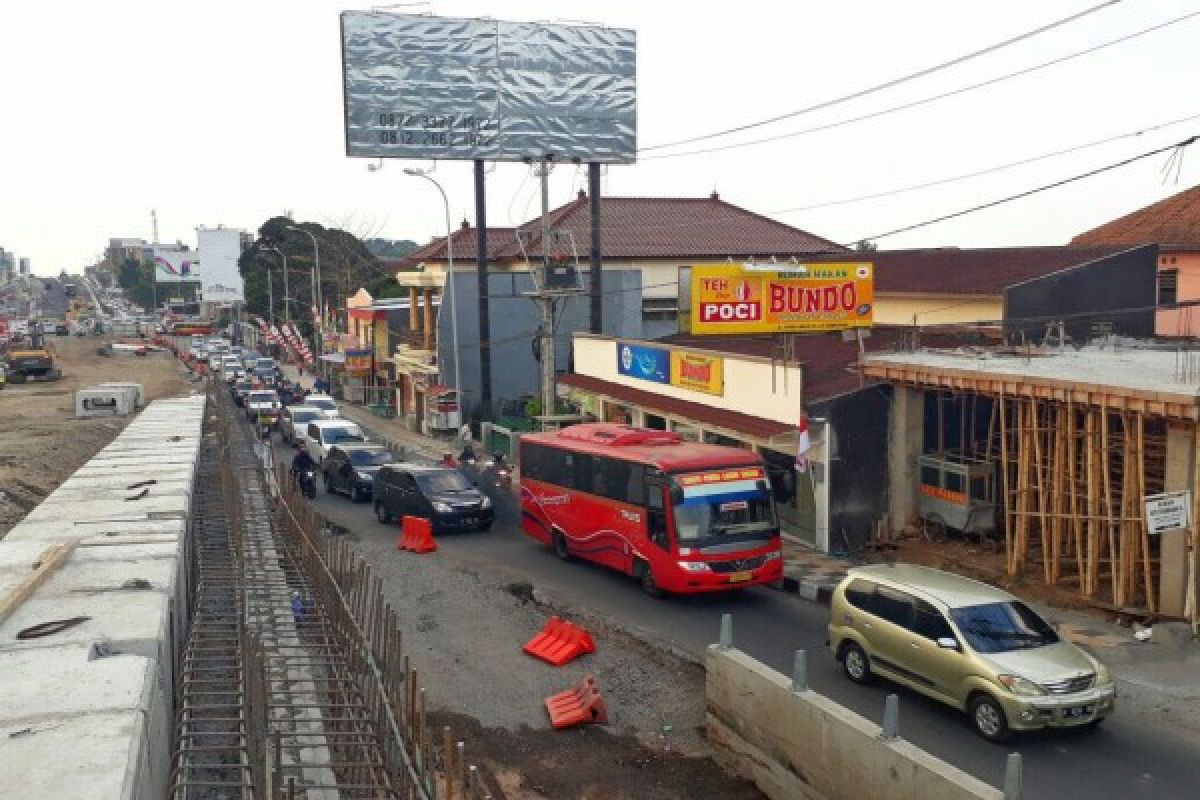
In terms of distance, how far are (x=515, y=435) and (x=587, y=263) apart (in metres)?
10.2

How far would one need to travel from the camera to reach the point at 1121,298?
89.7 feet

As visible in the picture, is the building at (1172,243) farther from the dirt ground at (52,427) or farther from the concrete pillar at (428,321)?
the dirt ground at (52,427)

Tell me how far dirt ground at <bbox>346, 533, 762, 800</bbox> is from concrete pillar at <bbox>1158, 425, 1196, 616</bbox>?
23.5 ft

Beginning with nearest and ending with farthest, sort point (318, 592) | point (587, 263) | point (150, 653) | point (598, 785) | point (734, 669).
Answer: point (150, 653)
point (598, 785)
point (734, 669)
point (318, 592)
point (587, 263)

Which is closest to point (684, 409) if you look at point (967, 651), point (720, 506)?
point (720, 506)

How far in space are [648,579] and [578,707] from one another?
5781mm

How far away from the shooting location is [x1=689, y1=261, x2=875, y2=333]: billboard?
24.1 metres

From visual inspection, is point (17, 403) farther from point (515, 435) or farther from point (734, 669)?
point (734, 669)

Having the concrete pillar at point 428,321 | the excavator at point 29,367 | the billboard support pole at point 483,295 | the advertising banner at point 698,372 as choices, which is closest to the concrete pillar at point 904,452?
the advertising banner at point 698,372

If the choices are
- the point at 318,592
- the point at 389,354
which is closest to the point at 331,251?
the point at 389,354

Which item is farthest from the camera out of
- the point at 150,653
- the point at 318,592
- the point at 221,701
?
the point at 318,592

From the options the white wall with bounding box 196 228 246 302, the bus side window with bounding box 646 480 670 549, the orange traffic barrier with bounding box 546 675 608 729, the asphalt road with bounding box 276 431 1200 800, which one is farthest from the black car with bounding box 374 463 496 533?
the white wall with bounding box 196 228 246 302

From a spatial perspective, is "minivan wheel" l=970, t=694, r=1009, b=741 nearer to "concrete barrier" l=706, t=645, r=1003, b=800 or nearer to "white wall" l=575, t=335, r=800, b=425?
"concrete barrier" l=706, t=645, r=1003, b=800

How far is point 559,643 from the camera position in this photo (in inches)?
615
